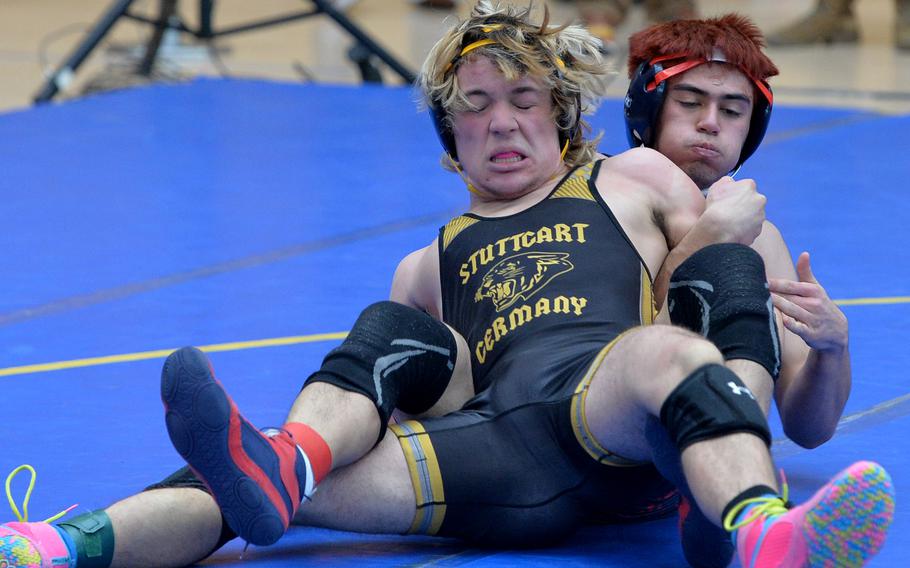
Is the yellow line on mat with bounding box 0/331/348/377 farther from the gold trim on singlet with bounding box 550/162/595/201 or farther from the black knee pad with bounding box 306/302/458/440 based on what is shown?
the black knee pad with bounding box 306/302/458/440

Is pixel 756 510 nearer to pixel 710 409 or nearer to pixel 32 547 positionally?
pixel 710 409

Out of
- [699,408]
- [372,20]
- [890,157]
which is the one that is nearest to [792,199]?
[890,157]

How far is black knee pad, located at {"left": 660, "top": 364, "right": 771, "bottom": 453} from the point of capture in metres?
2.36

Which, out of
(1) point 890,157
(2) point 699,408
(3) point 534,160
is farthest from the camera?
(1) point 890,157

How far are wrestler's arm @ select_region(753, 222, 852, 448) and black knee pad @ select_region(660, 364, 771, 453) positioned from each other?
0.42m

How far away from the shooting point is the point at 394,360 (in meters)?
2.85

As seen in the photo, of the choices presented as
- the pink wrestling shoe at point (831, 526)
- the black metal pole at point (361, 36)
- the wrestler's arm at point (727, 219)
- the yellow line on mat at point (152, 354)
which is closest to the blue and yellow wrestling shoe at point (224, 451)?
the pink wrestling shoe at point (831, 526)

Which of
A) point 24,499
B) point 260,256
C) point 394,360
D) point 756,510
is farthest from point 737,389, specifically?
point 260,256

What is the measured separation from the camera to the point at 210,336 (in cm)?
419

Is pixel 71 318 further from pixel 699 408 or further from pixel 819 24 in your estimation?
pixel 819 24

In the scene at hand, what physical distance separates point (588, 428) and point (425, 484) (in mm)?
314

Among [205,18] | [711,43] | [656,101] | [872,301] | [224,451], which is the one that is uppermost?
[205,18]

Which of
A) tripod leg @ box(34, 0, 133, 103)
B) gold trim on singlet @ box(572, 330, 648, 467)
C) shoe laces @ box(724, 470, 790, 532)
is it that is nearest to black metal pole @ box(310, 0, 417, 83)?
tripod leg @ box(34, 0, 133, 103)

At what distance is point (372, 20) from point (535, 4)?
8553 millimetres
